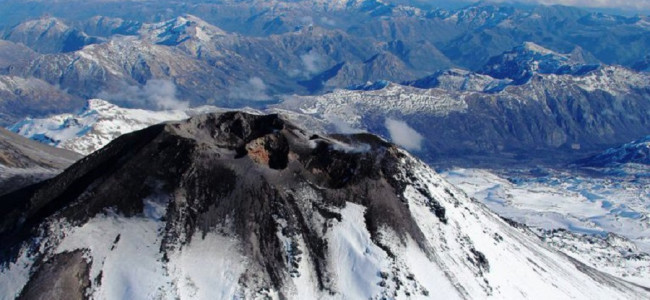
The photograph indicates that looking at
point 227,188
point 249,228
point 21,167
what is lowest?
point 21,167

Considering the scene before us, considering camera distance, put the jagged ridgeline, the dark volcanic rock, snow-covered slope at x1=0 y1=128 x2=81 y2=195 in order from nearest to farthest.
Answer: the jagged ridgeline
the dark volcanic rock
snow-covered slope at x1=0 y1=128 x2=81 y2=195

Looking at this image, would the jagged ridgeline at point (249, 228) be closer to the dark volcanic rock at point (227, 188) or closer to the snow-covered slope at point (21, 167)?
the dark volcanic rock at point (227, 188)

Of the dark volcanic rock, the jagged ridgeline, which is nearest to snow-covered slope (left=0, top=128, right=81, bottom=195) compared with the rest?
the dark volcanic rock

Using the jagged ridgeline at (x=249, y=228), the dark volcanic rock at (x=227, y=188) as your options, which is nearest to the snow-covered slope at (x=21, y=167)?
the dark volcanic rock at (x=227, y=188)

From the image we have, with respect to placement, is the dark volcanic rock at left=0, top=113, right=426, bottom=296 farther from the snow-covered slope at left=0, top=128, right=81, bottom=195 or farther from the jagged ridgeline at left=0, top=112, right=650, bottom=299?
the snow-covered slope at left=0, top=128, right=81, bottom=195

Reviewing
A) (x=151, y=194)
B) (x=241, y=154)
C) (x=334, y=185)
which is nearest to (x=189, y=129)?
(x=241, y=154)

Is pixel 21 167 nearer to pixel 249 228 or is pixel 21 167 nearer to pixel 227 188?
pixel 227 188

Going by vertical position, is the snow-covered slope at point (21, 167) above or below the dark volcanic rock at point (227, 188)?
below

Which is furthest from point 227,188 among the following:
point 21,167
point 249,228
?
point 21,167

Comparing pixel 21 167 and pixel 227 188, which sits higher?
pixel 227 188
